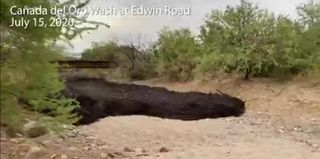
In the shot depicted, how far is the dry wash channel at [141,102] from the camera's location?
15.5 m

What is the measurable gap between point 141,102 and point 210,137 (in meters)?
4.62

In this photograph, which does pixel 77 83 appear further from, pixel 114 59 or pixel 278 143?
pixel 114 59

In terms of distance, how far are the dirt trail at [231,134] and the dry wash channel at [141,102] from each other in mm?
670

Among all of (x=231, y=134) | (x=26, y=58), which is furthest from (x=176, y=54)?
(x=26, y=58)

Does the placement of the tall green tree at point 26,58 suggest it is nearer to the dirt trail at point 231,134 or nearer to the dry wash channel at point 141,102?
the dirt trail at point 231,134

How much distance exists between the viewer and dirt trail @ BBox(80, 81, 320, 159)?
10398 millimetres

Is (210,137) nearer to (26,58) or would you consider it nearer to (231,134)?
(231,134)

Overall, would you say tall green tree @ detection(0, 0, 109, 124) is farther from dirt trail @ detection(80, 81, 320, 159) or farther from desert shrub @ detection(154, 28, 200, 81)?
desert shrub @ detection(154, 28, 200, 81)

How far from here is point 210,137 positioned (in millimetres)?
12859

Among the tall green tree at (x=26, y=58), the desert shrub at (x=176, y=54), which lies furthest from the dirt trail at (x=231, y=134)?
the desert shrub at (x=176, y=54)

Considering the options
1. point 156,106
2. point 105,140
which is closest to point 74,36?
point 105,140

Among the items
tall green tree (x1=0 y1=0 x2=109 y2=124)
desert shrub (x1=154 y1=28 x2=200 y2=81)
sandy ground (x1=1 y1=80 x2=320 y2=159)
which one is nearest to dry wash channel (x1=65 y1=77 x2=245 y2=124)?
sandy ground (x1=1 y1=80 x2=320 y2=159)

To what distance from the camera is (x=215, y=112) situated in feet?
58.6

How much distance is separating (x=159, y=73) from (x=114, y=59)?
620 cm
